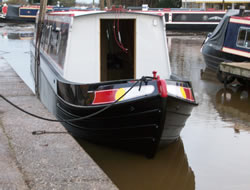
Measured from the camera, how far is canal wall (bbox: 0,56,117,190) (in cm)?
418

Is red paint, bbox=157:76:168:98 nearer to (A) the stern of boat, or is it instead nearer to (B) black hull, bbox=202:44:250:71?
(A) the stern of boat

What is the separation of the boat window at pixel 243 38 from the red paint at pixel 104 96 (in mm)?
7632

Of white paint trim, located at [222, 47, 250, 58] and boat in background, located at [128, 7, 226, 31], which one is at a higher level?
white paint trim, located at [222, 47, 250, 58]

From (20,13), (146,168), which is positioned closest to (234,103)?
(146,168)

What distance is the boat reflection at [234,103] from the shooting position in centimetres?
969

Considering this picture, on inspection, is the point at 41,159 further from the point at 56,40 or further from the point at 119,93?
the point at 56,40

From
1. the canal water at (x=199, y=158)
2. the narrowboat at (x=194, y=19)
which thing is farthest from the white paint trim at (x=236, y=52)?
the narrowboat at (x=194, y=19)

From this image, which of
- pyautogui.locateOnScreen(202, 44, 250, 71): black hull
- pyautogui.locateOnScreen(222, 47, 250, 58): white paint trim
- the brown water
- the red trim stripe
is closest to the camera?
the brown water

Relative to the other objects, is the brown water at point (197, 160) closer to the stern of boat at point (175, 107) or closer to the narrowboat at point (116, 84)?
the narrowboat at point (116, 84)

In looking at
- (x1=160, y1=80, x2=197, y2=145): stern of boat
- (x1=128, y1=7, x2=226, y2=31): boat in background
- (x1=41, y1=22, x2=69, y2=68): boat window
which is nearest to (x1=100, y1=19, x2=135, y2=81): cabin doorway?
(x1=41, y1=22, x2=69, y2=68): boat window

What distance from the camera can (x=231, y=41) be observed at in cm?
1391

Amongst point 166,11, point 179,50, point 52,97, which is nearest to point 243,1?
point 166,11

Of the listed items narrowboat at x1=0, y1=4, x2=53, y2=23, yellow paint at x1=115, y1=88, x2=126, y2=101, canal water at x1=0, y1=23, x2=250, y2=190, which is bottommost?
narrowboat at x1=0, y1=4, x2=53, y2=23

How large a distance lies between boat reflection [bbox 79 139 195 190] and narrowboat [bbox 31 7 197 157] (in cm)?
19
